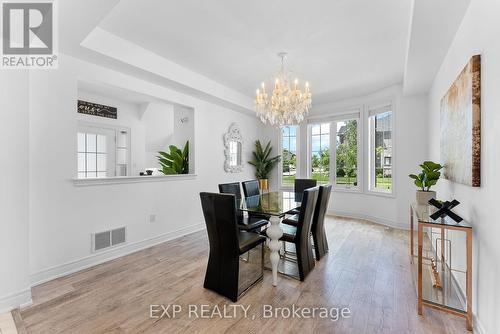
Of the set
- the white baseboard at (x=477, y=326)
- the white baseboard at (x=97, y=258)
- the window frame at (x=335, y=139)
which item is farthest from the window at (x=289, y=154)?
the white baseboard at (x=477, y=326)

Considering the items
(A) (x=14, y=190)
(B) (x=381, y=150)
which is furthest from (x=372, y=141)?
(A) (x=14, y=190)

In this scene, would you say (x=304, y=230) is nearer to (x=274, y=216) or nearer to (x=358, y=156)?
(x=274, y=216)

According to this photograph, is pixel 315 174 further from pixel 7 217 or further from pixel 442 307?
pixel 7 217

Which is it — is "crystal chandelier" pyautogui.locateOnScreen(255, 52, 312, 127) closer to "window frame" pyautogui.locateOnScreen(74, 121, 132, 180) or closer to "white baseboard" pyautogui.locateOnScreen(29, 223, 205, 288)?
"white baseboard" pyautogui.locateOnScreen(29, 223, 205, 288)

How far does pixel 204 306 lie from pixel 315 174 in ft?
14.4

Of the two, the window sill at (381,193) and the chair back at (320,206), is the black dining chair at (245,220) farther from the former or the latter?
the window sill at (381,193)

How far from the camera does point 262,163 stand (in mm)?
5945

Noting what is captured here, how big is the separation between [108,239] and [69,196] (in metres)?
0.75

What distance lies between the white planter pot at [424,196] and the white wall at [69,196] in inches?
139

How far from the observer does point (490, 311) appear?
1.50 m

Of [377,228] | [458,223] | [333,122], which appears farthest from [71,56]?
[377,228]

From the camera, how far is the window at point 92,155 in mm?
4828

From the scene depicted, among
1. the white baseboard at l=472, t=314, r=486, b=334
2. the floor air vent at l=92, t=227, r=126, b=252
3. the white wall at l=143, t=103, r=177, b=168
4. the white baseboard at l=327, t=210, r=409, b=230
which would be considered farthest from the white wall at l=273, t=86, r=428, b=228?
Answer: the white wall at l=143, t=103, r=177, b=168

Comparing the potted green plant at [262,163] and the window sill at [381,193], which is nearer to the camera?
the window sill at [381,193]
